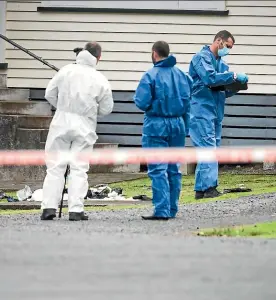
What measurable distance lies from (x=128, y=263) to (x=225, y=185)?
9.98 meters

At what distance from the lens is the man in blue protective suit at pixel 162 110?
1368 cm

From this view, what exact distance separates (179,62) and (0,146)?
3155 millimetres

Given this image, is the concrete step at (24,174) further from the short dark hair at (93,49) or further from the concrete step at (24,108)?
the short dark hair at (93,49)

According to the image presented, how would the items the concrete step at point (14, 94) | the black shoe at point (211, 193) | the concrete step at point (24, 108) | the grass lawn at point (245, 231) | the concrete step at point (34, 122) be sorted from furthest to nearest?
the concrete step at point (14, 94)
the concrete step at point (24, 108)
the concrete step at point (34, 122)
the black shoe at point (211, 193)
the grass lawn at point (245, 231)

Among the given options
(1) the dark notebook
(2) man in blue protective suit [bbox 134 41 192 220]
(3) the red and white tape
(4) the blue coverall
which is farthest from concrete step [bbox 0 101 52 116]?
(2) man in blue protective suit [bbox 134 41 192 220]

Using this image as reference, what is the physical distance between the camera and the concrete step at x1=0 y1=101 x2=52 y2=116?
69.8ft

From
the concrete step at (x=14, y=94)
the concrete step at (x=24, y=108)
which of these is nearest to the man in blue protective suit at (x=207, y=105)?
the concrete step at (x=24, y=108)

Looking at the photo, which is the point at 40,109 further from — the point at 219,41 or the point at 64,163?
the point at 64,163

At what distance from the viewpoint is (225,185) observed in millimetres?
18594

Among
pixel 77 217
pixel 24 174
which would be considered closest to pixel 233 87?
pixel 77 217

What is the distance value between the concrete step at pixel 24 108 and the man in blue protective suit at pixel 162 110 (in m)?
7.68

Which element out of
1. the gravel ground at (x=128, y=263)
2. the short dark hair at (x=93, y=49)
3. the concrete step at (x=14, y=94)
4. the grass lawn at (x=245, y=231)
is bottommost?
the concrete step at (x=14, y=94)

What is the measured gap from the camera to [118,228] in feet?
39.9

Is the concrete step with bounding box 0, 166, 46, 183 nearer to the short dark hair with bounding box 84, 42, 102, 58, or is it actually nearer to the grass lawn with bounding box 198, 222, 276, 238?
the short dark hair with bounding box 84, 42, 102, 58
